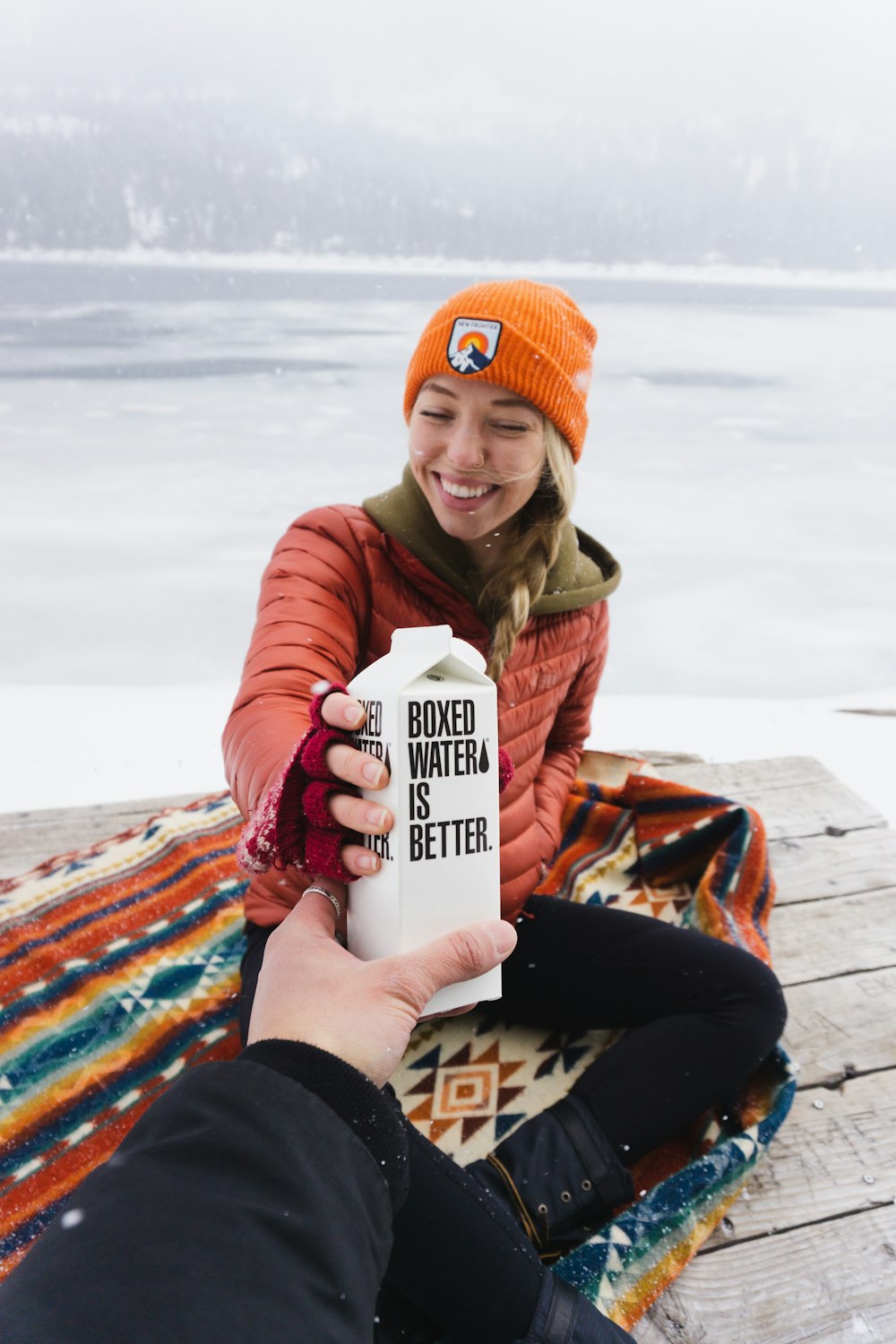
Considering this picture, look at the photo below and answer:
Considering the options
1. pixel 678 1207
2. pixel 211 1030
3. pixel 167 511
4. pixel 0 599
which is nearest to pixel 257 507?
pixel 167 511

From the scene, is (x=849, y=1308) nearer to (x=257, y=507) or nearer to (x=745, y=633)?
(x=745, y=633)

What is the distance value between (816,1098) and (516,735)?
30.1 inches

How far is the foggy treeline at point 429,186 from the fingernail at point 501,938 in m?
5.67

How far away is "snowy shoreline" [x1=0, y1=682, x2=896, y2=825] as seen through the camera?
2.56m

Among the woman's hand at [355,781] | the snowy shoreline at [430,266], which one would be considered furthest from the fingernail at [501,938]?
the snowy shoreline at [430,266]

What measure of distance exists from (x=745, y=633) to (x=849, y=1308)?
3409 mm

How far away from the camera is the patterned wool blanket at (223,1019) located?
122 cm

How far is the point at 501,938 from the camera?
0.76 m

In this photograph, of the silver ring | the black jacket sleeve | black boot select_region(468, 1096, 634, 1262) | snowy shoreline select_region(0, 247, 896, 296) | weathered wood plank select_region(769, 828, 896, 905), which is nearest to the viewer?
the black jacket sleeve

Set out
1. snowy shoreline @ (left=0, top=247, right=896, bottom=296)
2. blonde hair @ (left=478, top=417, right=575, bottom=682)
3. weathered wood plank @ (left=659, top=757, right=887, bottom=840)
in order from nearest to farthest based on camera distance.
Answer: blonde hair @ (left=478, top=417, right=575, bottom=682)
weathered wood plank @ (left=659, top=757, right=887, bottom=840)
snowy shoreline @ (left=0, top=247, right=896, bottom=296)

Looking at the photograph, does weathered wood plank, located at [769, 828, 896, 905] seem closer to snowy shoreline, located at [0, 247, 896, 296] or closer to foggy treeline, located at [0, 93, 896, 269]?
snowy shoreline, located at [0, 247, 896, 296]

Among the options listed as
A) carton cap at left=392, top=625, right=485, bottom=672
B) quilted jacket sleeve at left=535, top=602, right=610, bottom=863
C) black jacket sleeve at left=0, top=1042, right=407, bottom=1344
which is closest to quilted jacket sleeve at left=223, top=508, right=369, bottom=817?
carton cap at left=392, top=625, right=485, bottom=672

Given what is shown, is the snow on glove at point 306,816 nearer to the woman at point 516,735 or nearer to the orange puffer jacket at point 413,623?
the woman at point 516,735

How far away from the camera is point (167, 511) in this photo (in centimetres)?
489
